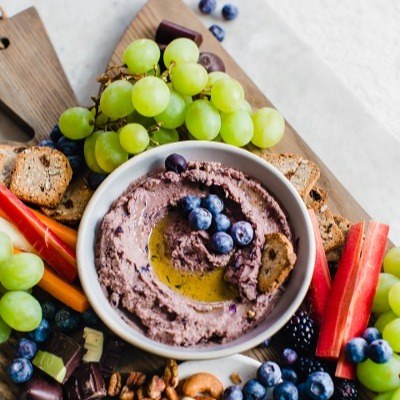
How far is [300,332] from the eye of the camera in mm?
2410

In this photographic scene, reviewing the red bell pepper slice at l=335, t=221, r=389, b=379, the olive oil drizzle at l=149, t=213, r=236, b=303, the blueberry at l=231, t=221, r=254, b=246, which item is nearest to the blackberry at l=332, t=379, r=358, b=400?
the red bell pepper slice at l=335, t=221, r=389, b=379

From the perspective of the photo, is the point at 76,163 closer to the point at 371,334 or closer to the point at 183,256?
the point at 183,256

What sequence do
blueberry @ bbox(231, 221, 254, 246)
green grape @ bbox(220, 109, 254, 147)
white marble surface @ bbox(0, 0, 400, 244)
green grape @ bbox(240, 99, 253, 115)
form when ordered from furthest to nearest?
white marble surface @ bbox(0, 0, 400, 244) → green grape @ bbox(240, 99, 253, 115) → green grape @ bbox(220, 109, 254, 147) → blueberry @ bbox(231, 221, 254, 246)

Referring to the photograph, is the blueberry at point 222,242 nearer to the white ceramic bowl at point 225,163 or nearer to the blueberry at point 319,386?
the white ceramic bowl at point 225,163

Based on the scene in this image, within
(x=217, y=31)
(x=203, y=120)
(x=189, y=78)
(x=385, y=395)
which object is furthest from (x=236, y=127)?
(x=385, y=395)

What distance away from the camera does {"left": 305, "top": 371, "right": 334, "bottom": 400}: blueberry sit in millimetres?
2322

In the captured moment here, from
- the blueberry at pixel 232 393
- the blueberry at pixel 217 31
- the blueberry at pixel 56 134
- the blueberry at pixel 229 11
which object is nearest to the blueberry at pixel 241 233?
the blueberry at pixel 232 393

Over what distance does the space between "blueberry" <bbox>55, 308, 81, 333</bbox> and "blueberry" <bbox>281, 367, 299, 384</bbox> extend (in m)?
0.72

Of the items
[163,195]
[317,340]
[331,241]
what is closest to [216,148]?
[163,195]

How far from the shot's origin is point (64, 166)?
2.61 meters

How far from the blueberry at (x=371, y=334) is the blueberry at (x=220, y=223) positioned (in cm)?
58

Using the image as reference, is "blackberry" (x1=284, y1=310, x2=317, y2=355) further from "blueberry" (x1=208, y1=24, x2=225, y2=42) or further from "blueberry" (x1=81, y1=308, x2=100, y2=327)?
"blueberry" (x1=208, y1=24, x2=225, y2=42)

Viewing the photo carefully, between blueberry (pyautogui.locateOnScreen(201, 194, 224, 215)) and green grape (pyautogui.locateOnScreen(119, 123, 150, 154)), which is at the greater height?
green grape (pyautogui.locateOnScreen(119, 123, 150, 154))

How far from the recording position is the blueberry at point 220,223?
7.76 feet
